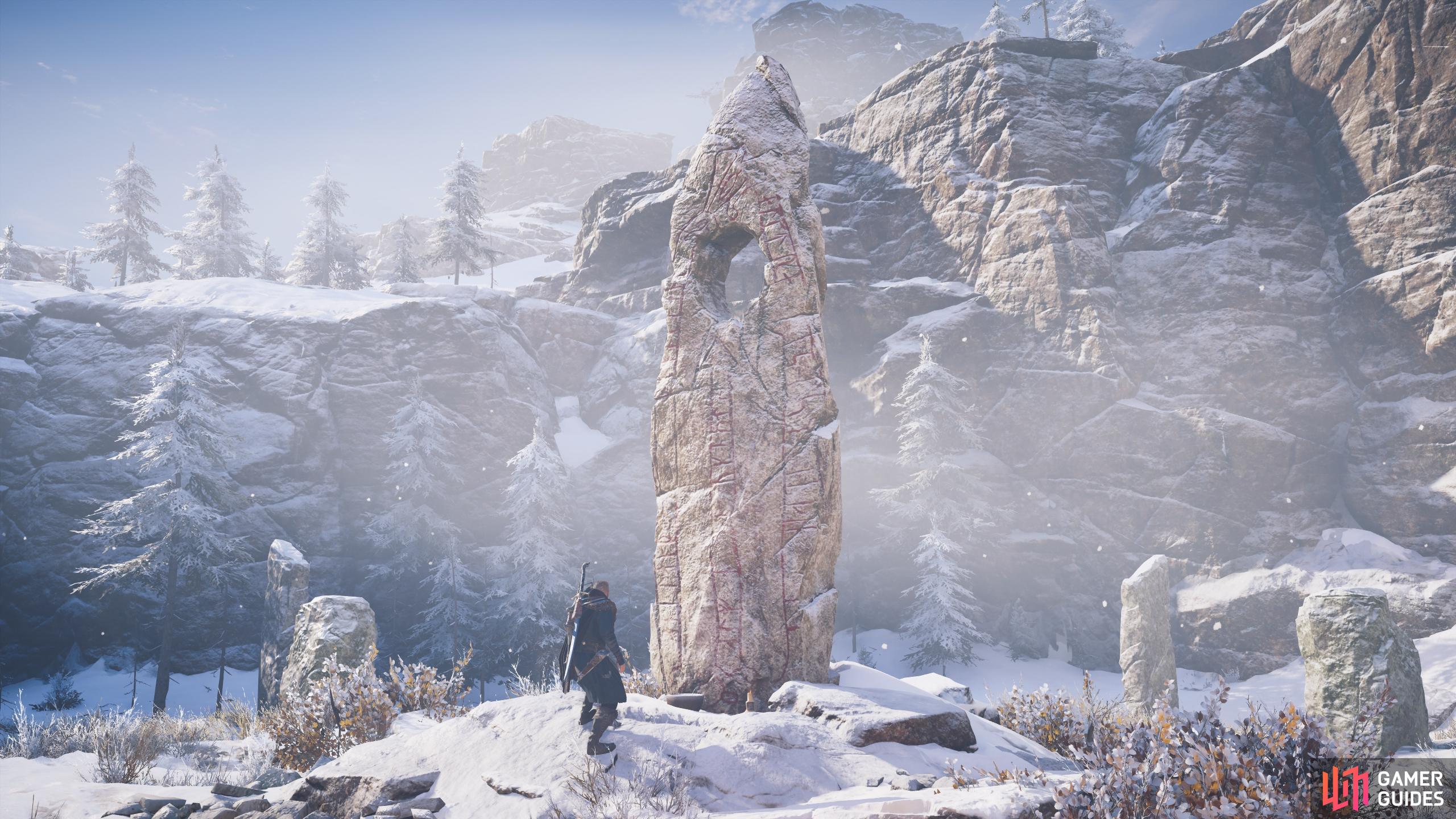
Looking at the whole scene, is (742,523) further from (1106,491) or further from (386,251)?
(386,251)

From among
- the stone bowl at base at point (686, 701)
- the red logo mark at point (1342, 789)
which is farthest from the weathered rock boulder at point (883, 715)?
the red logo mark at point (1342, 789)

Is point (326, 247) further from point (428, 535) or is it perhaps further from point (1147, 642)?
point (1147, 642)

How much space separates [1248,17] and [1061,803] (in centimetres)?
4722

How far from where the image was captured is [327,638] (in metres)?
12.8

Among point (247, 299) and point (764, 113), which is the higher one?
point (247, 299)

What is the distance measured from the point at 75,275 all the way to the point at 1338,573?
219ft

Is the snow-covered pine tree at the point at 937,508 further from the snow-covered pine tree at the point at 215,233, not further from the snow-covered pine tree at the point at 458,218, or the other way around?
the snow-covered pine tree at the point at 215,233

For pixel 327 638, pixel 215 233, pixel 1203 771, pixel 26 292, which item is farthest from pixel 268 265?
pixel 1203 771

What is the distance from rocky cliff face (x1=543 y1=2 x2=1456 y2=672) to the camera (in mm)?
24812

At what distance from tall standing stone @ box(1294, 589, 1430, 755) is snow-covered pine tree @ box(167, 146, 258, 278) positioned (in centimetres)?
5369

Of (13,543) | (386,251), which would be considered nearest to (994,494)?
(13,543)

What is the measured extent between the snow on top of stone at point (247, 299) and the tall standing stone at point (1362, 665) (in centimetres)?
3468

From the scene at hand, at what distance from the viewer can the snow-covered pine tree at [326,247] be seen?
1849 inches

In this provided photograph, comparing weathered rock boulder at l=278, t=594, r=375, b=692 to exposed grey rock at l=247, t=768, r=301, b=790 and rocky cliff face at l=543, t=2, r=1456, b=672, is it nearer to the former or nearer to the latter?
exposed grey rock at l=247, t=768, r=301, b=790
